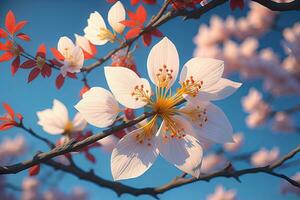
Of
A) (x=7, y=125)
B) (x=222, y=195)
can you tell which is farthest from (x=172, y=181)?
(x=222, y=195)

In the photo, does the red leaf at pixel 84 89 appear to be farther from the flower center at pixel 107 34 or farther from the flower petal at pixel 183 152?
the flower petal at pixel 183 152

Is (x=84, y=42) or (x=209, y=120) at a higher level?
(x=84, y=42)

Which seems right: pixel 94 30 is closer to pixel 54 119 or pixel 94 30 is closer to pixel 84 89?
pixel 84 89

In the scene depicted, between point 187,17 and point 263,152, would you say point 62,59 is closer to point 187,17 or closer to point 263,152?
point 187,17

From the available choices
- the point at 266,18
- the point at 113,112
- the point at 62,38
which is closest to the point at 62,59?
the point at 62,38

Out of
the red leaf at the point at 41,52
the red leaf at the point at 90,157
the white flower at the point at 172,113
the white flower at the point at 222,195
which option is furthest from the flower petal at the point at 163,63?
the white flower at the point at 222,195

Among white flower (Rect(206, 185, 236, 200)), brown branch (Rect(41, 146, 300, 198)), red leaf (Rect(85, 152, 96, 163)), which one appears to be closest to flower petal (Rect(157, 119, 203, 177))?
brown branch (Rect(41, 146, 300, 198))
